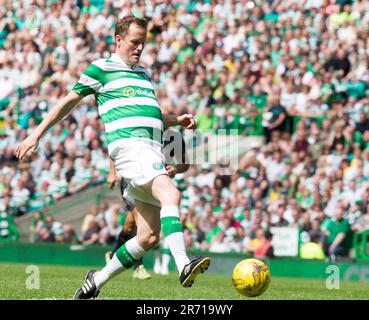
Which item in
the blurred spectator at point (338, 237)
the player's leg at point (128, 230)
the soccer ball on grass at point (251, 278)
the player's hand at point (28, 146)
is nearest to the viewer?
the player's hand at point (28, 146)

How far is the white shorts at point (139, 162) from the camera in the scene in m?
8.91

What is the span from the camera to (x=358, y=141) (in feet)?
67.5

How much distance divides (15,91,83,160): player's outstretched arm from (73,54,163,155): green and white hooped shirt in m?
0.13

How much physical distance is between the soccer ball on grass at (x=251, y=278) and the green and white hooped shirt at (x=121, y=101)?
4.61ft

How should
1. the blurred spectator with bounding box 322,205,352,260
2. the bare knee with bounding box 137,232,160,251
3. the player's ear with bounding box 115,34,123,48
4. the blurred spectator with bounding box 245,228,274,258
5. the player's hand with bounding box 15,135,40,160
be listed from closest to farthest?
the player's hand with bounding box 15,135,40,160 < the bare knee with bounding box 137,232,160,251 < the player's ear with bounding box 115,34,123,48 < the blurred spectator with bounding box 322,205,352,260 < the blurred spectator with bounding box 245,228,274,258

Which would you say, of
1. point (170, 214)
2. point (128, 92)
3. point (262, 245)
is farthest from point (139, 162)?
point (262, 245)

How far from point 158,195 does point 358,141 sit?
40.4 ft

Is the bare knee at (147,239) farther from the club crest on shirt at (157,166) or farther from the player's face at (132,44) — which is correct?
the player's face at (132,44)

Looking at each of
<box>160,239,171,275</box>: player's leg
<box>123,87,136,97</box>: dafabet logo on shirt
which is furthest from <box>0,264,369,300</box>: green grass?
<box>123,87,136,97</box>: dafabet logo on shirt

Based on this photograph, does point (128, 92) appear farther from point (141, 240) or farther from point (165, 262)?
point (165, 262)

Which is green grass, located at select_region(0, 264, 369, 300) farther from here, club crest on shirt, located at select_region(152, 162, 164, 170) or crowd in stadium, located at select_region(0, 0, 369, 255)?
crowd in stadium, located at select_region(0, 0, 369, 255)

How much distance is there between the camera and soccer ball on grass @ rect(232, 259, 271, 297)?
9.51m

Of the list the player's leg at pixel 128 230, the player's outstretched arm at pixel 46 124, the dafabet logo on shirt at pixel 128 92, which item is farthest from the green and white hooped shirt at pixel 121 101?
the player's leg at pixel 128 230
